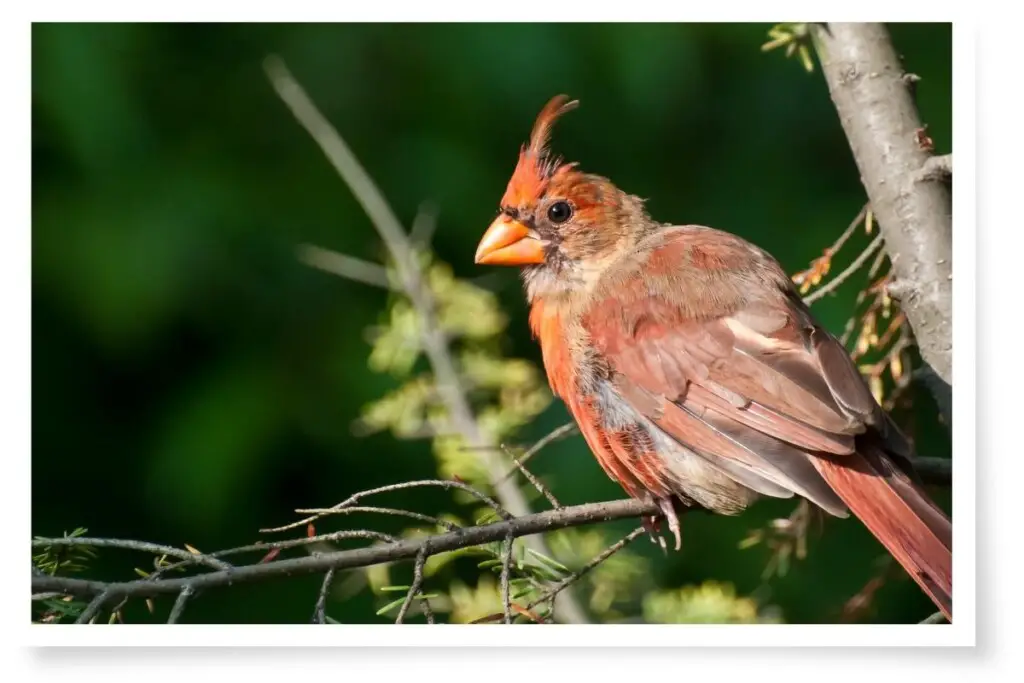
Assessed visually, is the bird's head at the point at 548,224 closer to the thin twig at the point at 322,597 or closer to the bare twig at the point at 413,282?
the bare twig at the point at 413,282

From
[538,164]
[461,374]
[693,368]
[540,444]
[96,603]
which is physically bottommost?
[96,603]

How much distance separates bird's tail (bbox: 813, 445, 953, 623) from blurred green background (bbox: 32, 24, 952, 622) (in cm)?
47

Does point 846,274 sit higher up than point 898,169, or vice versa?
point 898,169

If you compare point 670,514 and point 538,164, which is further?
point 538,164

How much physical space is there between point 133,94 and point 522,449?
1305 mm

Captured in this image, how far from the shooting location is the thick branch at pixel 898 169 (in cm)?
287

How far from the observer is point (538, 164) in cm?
295

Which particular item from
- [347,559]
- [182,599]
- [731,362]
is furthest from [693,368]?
[182,599]

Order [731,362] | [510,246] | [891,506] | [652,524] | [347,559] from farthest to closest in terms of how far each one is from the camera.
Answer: [510,246]
[652,524]
[731,362]
[891,506]
[347,559]

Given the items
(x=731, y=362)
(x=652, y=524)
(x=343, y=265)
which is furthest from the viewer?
(x=343, y=265)

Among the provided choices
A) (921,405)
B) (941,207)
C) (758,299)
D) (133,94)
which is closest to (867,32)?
(941,207)

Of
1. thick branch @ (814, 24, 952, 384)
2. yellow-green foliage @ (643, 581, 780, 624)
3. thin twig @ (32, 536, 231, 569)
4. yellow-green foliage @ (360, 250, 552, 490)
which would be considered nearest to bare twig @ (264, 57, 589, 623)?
yellow-green foliage @ (360, 250, 552, 490)

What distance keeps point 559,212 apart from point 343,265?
886mm

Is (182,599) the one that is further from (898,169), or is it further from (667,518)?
(898,169)
